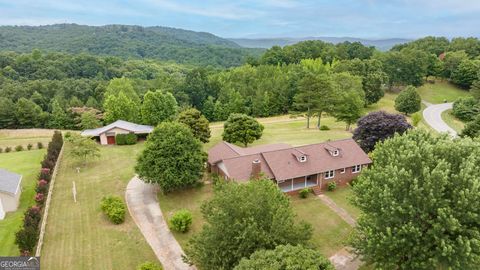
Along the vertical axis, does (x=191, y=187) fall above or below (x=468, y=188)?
below

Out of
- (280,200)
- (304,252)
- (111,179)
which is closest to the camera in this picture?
(304,252)

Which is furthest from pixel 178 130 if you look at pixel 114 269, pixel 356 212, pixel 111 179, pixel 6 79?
pixel 6 79

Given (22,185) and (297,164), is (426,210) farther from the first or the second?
(22,185)

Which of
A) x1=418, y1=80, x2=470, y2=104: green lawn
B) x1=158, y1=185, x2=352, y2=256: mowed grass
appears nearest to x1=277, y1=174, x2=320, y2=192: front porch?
x1=158, y1=185, x2=352, y2=256: mowed grass

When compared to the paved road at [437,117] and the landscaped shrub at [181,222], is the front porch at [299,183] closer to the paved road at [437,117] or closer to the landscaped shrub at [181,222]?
the landscaped shrub at [181,222]

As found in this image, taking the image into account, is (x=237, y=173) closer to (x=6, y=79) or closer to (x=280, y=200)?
(x=280, y=200)

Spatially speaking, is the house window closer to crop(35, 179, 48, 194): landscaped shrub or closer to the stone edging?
the stone edging

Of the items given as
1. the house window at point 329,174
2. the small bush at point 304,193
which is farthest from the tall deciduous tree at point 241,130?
the small bush at point 304,193
